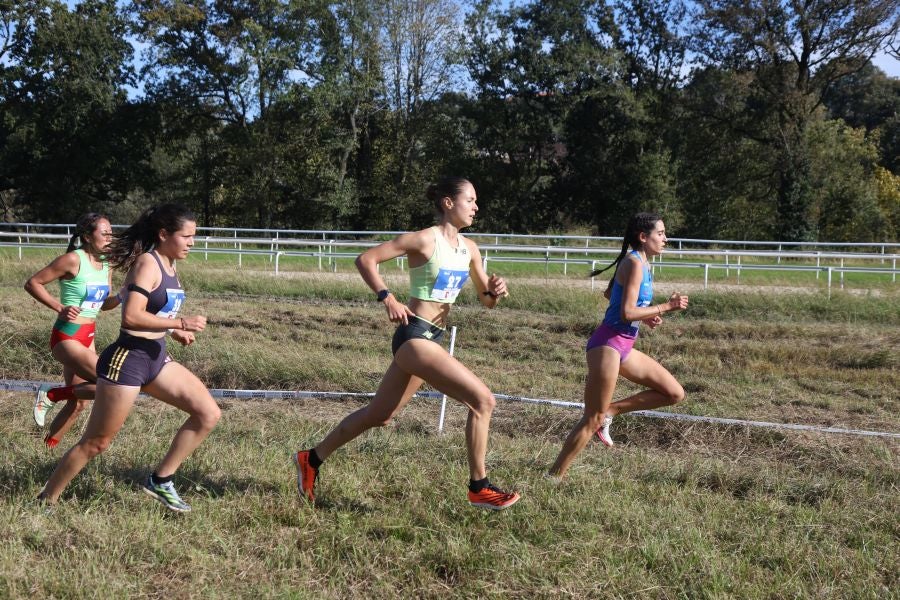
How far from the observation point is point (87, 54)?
3634cm

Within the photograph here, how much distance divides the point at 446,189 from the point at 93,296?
2973 millimetres

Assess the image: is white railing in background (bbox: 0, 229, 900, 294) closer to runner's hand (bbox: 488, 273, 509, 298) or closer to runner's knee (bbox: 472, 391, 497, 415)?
runner's hand (bbox: 488, 273, 509, 298)

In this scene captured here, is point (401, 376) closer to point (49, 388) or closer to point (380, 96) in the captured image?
point (49, 388)

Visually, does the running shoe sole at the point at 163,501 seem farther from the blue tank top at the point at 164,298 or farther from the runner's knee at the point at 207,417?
the blue tank top at the point at 164,298

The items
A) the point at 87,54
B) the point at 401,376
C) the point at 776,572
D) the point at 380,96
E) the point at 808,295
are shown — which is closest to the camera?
the point at 776,572

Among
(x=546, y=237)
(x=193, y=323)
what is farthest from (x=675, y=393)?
(x=546, y=237)

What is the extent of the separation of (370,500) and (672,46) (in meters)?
38.9

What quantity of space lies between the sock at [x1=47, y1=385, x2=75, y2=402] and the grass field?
34cm

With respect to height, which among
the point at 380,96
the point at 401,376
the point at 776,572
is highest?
the point at 380,96

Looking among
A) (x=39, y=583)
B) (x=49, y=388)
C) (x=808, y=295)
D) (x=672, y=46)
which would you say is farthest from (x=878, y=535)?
(x=672, y=46)

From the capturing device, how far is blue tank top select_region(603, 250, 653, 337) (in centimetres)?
548

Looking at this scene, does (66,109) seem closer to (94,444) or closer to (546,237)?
(546,237)

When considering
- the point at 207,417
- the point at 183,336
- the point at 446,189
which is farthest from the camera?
the point at 446,189

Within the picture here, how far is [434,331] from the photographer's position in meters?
4.76
